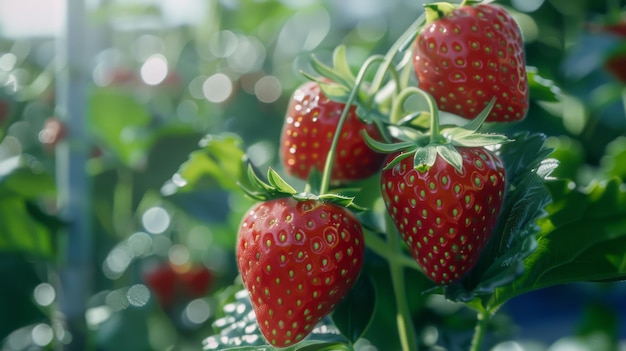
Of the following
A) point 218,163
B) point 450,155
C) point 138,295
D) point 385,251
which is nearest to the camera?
point 450,155

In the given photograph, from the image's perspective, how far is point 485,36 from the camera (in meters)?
0.54

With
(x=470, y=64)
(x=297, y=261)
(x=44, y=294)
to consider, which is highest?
(x=470, y=64)

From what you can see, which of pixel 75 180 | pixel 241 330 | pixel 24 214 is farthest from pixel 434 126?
pixel 24 214

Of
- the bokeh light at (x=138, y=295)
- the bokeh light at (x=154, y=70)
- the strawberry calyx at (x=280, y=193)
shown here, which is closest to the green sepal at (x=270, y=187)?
the strawberry calyx at (x=280, y=193)

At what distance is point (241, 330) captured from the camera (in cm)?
62

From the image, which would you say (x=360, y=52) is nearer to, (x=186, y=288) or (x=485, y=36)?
(x=186, y=288)

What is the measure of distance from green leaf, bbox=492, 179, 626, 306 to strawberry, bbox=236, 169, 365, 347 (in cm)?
14

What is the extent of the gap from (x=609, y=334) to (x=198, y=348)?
0.64 m

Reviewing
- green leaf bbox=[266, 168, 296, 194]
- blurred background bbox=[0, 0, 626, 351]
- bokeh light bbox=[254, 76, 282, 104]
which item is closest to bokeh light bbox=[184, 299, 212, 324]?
blurred background bbox=[0, 0, 626, 351]

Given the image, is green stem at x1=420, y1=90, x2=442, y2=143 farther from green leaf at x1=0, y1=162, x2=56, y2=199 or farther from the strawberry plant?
green leaf at x1=0, y1=162, x2=56, y2=199

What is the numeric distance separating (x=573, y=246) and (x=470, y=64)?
0.16m

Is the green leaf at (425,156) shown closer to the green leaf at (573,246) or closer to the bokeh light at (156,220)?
the green leaf at (573,246)

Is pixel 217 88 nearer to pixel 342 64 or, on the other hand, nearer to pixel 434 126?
pixel 342 64

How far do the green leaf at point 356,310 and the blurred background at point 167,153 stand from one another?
15 centimetres
